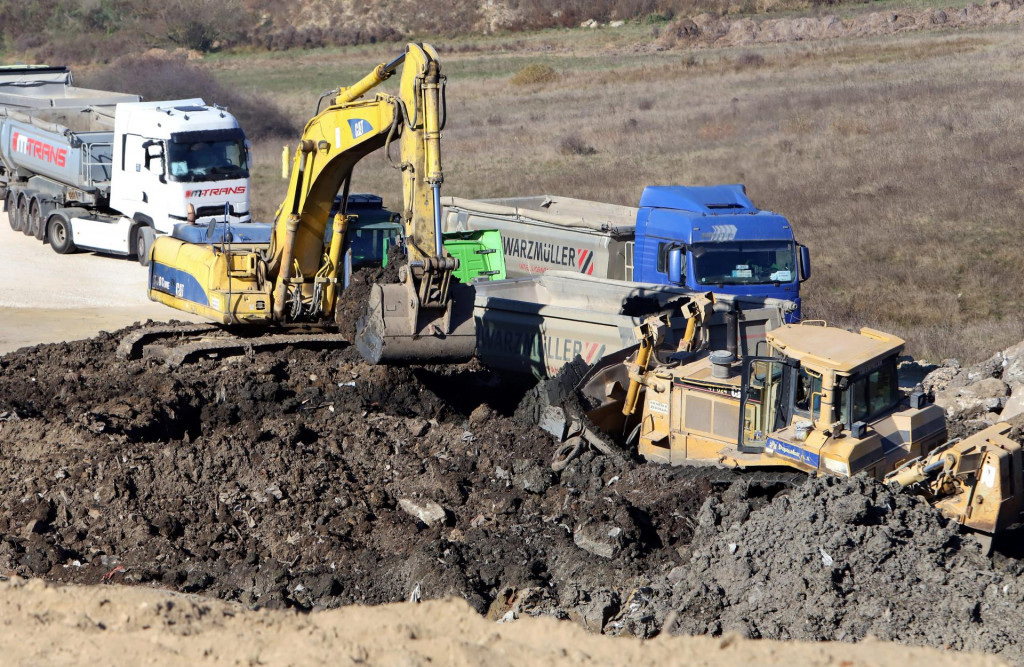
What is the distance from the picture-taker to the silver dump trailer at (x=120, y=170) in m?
22.6

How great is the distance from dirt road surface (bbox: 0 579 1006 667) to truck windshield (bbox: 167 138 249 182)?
14.8 m

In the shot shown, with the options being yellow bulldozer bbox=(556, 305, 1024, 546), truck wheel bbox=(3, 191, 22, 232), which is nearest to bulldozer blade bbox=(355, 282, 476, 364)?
yellow bulldozer bbox=(556, 305, 1024, 546)

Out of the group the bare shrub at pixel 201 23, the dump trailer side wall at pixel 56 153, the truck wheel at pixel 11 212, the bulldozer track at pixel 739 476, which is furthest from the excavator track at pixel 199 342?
the bare shrub at pixel 201 23

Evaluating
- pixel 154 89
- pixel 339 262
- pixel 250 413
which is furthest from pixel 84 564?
pixel 154 89

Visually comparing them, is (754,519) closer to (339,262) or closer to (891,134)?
(339,262)

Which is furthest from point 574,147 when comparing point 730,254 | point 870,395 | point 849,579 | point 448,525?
point 849,579

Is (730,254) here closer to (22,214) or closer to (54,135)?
(54,135)

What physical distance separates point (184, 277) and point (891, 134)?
934 inches

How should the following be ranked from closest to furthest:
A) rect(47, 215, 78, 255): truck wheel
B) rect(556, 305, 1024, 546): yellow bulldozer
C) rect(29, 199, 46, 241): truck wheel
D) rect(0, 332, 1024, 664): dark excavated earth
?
rect(0, 332, 1024, 664): dark excavated earth → rect(556, 305, 1024, 546): yellow bulldozer → rect(47, 215, 78, 255): truck wheel → rect(29, 199, 46, 241): truck wheel

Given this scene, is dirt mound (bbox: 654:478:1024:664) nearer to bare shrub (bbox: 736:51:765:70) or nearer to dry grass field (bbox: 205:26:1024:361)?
dry grass field (bbox: 205:26:1024:361)

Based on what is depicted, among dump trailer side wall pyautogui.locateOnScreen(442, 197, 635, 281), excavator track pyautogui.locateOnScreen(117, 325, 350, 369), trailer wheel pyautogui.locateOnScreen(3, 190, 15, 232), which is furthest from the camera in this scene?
trailer wheel pyautogui.locateOnScreen(3, 190, 15, 232)

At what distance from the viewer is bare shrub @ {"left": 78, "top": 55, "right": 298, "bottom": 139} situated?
39969 mm

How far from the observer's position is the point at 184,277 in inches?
619

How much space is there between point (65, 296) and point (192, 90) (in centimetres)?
2370
